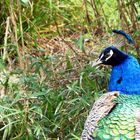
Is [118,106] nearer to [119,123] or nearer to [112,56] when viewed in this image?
[119,123]

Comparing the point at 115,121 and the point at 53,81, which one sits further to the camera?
the point at 53,81

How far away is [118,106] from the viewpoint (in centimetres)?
274

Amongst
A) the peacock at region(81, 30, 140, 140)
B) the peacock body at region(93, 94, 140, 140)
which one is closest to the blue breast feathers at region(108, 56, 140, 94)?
the peacock at region(81, 30, 140, 140)

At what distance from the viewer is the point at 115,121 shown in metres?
2.63

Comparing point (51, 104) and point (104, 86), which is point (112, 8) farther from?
point (51, 104)

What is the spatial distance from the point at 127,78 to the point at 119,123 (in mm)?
424

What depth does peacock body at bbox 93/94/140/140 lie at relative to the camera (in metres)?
2.56

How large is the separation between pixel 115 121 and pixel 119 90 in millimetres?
372

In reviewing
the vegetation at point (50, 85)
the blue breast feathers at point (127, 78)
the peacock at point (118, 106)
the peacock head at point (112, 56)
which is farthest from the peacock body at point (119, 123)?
the vegetation at point (50, 85)

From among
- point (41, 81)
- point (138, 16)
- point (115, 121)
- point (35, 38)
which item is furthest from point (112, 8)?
point (115, 121)

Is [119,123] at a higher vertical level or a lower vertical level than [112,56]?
lower

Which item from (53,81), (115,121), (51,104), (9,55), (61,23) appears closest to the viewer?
(115,121)

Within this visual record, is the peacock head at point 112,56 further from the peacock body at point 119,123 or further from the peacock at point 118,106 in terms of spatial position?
the peacock body at point 119,123

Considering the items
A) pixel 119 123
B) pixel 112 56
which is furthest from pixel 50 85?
pixel 119 123
